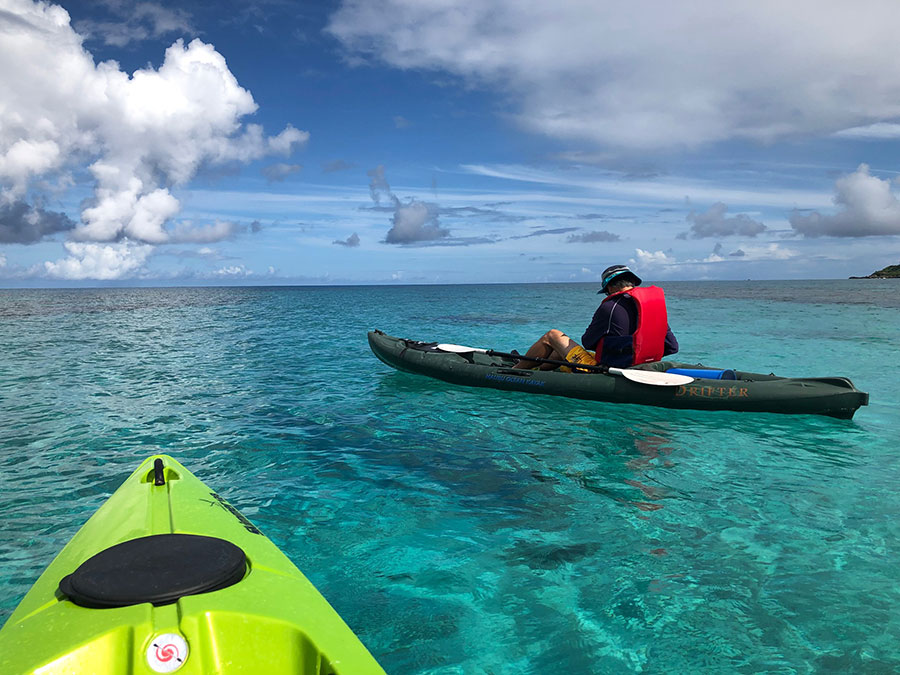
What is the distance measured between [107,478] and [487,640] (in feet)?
16.3

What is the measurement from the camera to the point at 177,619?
214cm

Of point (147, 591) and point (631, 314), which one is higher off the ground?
point (631, 314)

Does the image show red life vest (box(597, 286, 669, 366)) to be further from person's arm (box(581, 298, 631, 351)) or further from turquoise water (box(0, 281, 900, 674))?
turquoise water (box(0, 281, 900, 674))

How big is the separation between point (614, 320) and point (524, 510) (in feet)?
13.9

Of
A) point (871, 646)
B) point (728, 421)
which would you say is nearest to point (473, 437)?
point (728, 421)

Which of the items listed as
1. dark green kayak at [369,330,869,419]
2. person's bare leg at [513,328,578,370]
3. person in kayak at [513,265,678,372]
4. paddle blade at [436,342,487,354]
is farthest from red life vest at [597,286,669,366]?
paddle blade at [436,342,487,354]

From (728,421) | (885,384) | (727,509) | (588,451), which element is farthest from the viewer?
(885,384)

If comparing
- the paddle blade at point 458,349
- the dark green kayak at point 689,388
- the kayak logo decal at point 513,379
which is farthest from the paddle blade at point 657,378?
the paddle blade at point 458,349

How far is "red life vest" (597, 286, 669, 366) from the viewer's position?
825 cm

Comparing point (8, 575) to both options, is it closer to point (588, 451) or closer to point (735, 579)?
point (735, 579)

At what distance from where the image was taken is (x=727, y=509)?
5.28m

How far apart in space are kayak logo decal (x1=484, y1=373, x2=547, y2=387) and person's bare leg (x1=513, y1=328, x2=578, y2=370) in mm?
375

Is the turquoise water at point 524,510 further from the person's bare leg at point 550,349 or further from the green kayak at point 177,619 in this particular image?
the green kayak at point 177,619

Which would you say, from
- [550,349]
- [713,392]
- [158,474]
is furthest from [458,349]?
[158,474]
